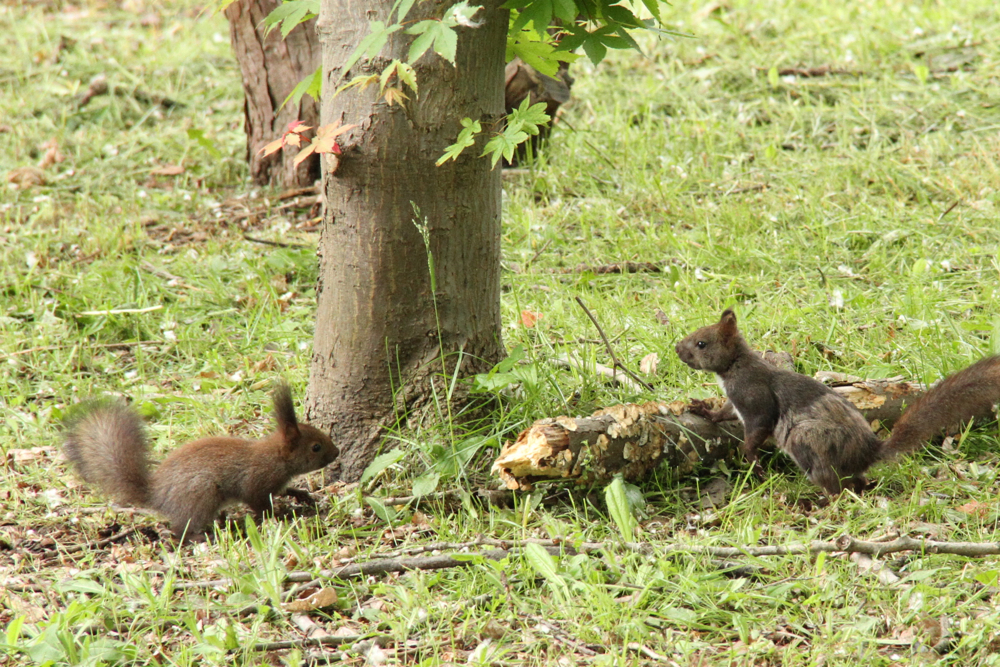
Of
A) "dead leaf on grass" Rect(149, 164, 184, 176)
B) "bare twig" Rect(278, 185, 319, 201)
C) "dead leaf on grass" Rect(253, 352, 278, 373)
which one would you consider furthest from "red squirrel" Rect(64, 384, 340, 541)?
"dead leaf on grass" Rect(149, 164, 184, 176)

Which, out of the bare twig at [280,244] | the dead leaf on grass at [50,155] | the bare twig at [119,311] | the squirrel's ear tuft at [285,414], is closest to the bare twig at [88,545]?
the squirrel's ear tuft at [285,414]

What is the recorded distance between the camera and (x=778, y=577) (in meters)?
2.89

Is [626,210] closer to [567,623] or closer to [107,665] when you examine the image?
[567,623]

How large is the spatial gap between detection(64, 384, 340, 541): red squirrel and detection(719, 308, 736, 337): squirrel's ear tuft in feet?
5.16

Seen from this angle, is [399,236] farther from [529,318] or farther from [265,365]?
[265,365]

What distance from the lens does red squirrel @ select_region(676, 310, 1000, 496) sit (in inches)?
130

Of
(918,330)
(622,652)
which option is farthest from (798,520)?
(918,330)

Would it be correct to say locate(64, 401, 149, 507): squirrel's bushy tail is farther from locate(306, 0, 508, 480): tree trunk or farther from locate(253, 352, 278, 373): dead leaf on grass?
locate(253, 352, 278, 373): dead leaf on grass

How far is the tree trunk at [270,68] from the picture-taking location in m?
5.96

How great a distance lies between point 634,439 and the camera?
11.1 feet

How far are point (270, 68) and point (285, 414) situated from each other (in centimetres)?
339

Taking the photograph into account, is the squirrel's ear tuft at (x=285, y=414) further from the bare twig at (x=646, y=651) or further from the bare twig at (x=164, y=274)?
the bare twig at (x=164, y=274)

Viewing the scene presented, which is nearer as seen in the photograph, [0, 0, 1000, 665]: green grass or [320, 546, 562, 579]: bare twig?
[0, 0, 1000, 665]: green grass

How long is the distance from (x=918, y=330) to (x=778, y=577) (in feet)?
5.90
